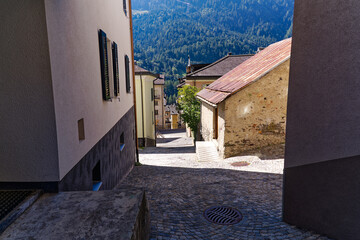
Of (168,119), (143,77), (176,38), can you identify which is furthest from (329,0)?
(176,38)

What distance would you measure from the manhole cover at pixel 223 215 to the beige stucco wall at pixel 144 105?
1689 cm

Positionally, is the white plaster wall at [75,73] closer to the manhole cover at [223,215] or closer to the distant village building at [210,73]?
the manhole cover at [223,215]

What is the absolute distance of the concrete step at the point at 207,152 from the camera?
11320mm

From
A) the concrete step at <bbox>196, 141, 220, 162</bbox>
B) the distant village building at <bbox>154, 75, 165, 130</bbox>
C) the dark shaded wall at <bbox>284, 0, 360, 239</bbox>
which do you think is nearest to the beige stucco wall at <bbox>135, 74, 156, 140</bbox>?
the concrete step at <bbox>196, 141, 220, 162</bbox>

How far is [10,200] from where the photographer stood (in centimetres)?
303

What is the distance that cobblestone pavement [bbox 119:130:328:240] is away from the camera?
3957mm

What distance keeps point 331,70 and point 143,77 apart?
19.3 m

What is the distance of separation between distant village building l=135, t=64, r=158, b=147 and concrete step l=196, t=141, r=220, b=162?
32.4 feet

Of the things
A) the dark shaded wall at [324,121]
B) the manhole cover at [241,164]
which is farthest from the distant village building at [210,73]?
the dark shaded wall at [324,121]

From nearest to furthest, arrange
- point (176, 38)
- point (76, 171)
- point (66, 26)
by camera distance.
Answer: point (66, 26)
point (76, 171)
point (176, 38)

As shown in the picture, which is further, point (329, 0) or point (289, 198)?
point (289, 198)

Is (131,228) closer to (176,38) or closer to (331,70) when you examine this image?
(331,70)

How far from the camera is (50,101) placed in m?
3.13

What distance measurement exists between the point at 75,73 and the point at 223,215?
358 cm
